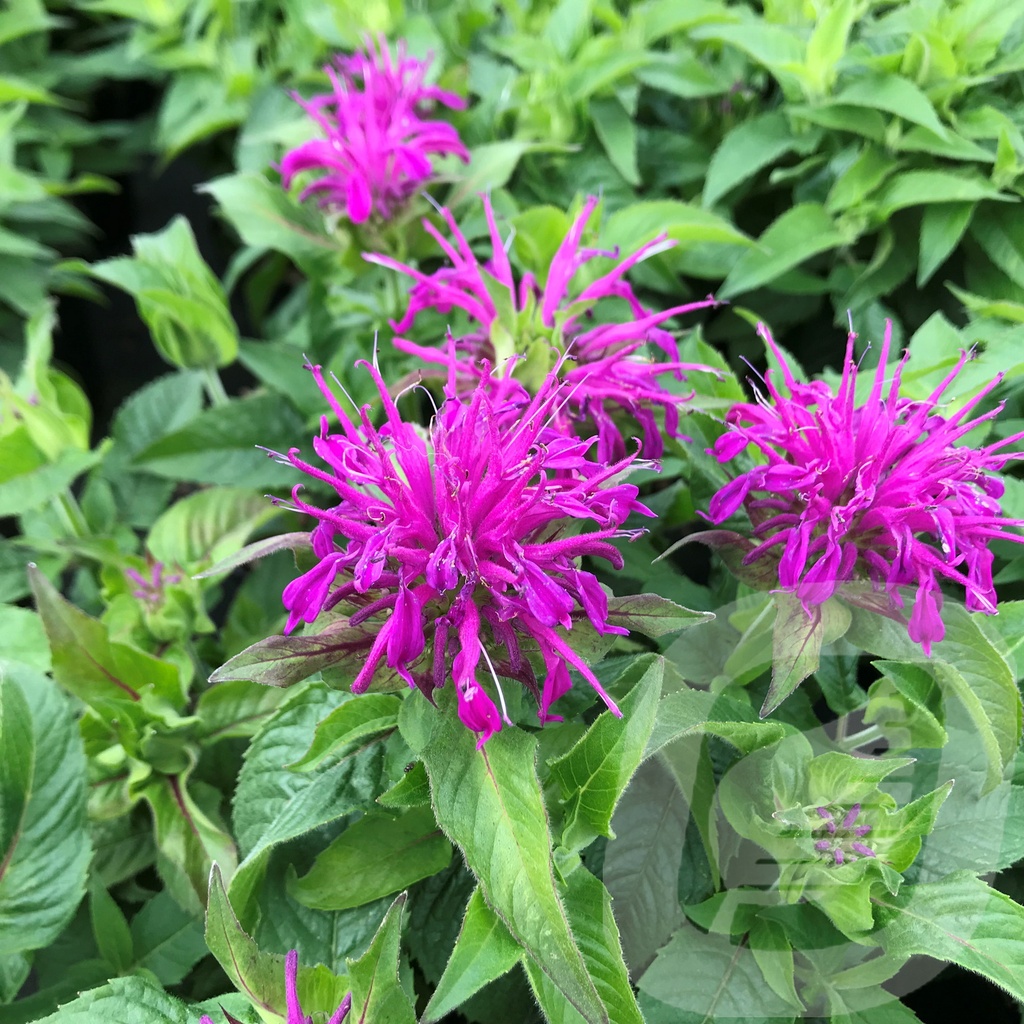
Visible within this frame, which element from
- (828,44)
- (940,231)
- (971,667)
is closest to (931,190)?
(940,231)

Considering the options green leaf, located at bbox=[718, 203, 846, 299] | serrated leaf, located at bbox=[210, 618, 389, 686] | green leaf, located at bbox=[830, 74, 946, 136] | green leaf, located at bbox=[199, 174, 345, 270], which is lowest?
serrated leaf, located at bbox=[210, 618, 389, 686]

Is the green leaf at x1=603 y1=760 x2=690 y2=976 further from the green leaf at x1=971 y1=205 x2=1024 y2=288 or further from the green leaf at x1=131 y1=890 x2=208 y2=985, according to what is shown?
the green leaf at x1=971 y1=205 x2=1024 y2=288

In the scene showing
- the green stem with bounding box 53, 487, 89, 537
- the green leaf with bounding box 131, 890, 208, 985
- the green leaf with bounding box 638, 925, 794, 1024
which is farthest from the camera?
the green stem with bounding box 53, 487, 89, 537

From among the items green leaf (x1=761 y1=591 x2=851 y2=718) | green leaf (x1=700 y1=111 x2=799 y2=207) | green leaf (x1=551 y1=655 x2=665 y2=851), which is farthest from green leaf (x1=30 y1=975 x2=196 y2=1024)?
green leaf (x1=700 y1=111 x2=799 y2=207)

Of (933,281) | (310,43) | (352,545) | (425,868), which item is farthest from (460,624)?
(310,43)

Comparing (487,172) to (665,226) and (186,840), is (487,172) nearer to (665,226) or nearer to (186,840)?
(665,226)

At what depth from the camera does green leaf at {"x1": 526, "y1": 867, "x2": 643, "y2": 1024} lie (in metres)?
0.38

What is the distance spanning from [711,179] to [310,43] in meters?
0.52

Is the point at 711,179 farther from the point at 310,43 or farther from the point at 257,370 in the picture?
the point at 310,43

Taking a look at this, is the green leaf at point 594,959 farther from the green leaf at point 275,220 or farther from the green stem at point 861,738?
the green leaf at point 275,220

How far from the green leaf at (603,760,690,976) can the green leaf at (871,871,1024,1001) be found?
97mm

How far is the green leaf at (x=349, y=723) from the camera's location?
433 millimetres

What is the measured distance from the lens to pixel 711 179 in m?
0.74

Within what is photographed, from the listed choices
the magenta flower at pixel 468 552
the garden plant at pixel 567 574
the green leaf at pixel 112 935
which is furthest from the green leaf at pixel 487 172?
the green leaf at pixel 112 935
